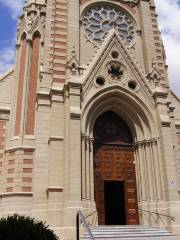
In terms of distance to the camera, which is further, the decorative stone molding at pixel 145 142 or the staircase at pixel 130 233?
the decorative stone molding at pixel 145 142

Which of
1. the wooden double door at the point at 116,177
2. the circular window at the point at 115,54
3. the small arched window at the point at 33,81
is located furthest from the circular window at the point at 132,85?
the small arched window at the point at 33,81

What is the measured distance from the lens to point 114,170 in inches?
751

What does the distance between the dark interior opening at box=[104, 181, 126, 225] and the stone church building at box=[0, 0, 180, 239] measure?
0.08 m

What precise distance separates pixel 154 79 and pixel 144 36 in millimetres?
4149

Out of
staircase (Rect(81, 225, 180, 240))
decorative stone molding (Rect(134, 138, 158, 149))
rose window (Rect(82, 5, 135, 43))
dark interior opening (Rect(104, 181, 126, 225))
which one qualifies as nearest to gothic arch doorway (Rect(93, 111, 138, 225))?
dark interior opening (Rect(104, 181, 126, 225))

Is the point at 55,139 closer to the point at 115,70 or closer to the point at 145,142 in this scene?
the point at 145,142

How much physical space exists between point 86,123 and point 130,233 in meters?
6.63

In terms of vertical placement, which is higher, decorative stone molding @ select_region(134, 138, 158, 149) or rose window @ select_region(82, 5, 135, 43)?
rose window @ select_region(82, 5, 135, 43)

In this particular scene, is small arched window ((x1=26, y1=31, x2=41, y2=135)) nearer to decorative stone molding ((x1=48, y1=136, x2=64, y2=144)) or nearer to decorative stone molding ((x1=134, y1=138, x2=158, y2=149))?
decorative stone molding ((x1=48, y1=136, x2=64, y2=144))

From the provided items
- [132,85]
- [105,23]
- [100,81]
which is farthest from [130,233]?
[105,23]

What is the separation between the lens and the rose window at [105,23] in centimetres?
2319

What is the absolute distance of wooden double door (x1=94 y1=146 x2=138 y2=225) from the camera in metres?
18.4

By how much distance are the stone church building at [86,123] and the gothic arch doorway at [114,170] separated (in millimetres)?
64

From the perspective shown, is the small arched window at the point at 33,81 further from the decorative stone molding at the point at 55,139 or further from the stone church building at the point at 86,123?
the decorative stone molding at the point at 55,139
